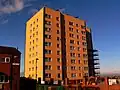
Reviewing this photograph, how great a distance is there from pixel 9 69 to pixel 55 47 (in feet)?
125

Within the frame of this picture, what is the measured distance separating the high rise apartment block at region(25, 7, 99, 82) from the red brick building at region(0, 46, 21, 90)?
27.8 meters

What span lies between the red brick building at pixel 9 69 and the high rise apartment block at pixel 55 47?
27.8 meters

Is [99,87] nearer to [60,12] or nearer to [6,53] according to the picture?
[6,53]

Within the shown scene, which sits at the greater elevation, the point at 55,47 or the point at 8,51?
the point at 55,47

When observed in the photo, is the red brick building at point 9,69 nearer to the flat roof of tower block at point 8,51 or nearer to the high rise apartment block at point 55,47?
the flat roof of tower block at point 8,51

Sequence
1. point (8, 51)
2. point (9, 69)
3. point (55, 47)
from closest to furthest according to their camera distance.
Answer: point (9, 69), point (8, 51), point (55, 47)

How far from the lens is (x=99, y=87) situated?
184ft

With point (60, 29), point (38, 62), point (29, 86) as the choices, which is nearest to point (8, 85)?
point (29, 86)

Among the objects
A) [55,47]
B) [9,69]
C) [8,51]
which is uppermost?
[55,47]

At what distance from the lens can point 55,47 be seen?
92812mm

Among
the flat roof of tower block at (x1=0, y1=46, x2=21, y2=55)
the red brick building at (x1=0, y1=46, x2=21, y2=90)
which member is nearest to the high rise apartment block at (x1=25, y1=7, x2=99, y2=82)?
the flat roof of tower block at (x1=0, y1=46, x2=21, y2=55)

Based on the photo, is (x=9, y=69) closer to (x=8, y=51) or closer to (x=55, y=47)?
(x=8, y=51)

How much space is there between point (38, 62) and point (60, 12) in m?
25.2

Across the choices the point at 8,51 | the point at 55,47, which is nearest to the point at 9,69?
the point at 8,51
